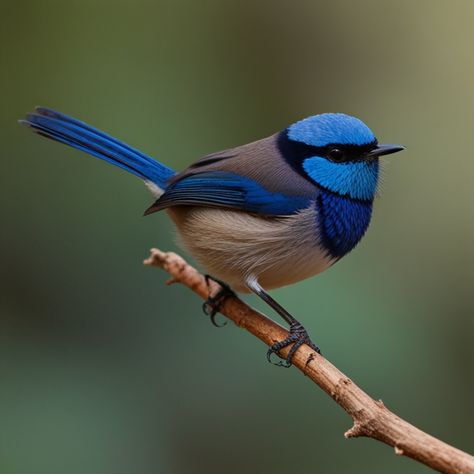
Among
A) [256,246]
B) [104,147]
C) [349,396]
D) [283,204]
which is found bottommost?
[349,396]

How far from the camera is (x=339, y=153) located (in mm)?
3242

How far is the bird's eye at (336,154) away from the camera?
3.24 meters

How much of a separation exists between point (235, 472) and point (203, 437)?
246 mm

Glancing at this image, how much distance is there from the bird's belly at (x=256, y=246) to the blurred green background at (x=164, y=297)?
31 centimetres

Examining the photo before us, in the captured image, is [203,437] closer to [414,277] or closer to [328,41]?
[414,277]

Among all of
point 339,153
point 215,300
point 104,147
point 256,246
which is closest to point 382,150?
point 339,153

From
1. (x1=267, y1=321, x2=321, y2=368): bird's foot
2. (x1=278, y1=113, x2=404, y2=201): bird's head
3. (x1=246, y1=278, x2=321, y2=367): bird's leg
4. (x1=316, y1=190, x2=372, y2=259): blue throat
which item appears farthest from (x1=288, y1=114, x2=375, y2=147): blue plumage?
(x1=267, y1=321, x2=321, y2=368): bird's foot

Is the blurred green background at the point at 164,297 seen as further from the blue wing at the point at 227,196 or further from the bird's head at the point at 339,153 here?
the blue wing at the point at 227,196

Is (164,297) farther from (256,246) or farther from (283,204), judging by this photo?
(283,204)

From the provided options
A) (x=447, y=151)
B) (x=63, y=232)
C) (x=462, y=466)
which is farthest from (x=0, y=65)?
(x=462, y=466)

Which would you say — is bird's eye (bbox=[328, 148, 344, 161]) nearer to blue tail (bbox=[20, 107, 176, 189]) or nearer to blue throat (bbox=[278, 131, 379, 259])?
blue throat (bbox=[278, 131, 379, 259])

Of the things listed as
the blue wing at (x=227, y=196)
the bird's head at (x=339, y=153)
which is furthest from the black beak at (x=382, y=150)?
the blue wing at (x=227, y=196)

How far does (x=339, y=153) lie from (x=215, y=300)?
91 centimetres

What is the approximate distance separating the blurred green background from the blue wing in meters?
0.38
